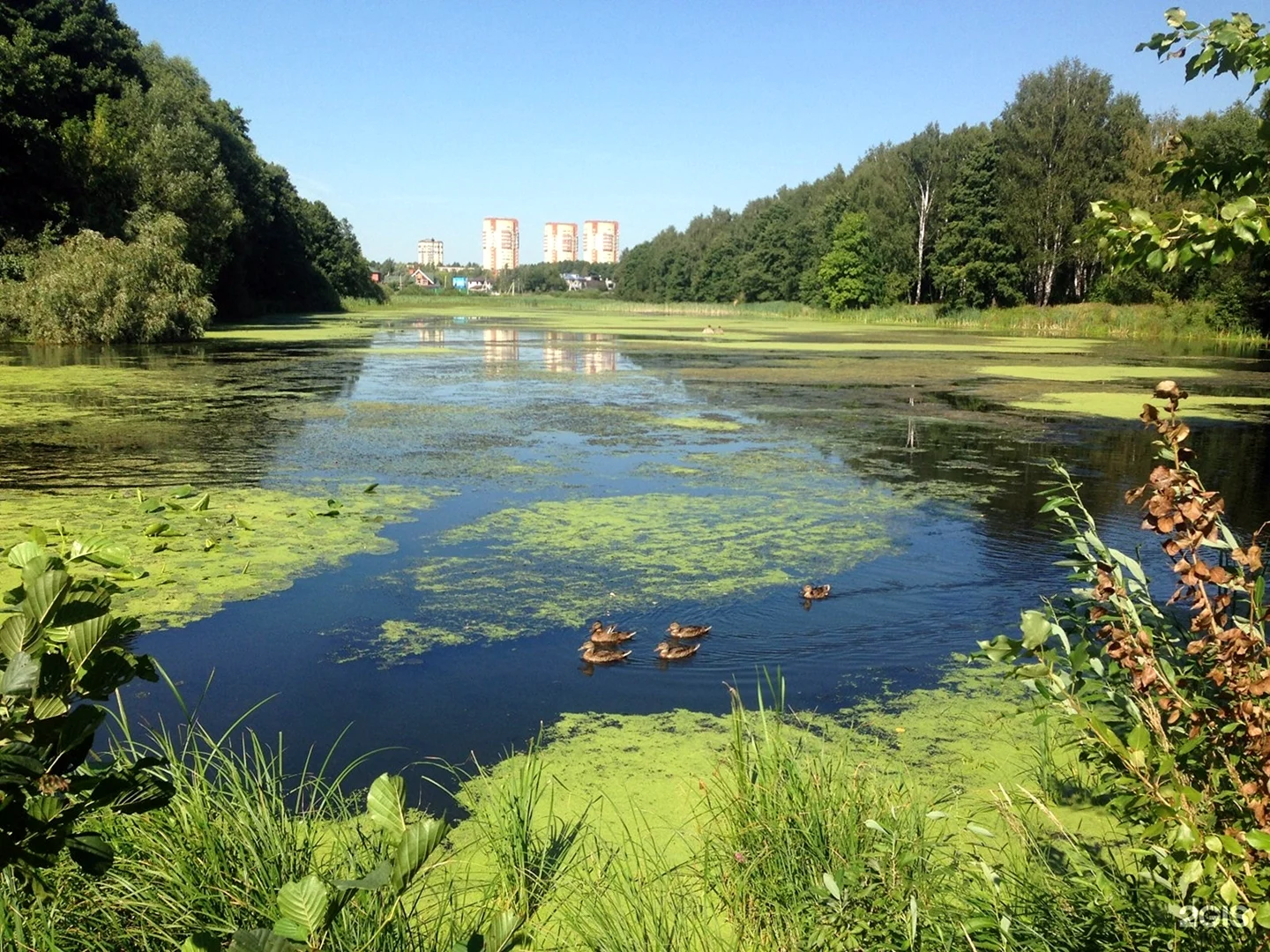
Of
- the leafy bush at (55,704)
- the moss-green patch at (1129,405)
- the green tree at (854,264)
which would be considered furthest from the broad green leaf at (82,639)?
the green tree at (854,264)

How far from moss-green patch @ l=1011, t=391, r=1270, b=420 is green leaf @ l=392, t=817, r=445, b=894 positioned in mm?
12492

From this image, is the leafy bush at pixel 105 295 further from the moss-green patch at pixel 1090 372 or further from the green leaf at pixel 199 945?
the green leaf at pixel 199 945

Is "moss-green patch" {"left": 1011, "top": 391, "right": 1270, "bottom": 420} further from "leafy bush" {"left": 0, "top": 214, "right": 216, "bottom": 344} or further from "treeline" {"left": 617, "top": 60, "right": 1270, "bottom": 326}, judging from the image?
"leafy bush" {"left": 0, "top": 214, "right": 216, "bottom": 344}

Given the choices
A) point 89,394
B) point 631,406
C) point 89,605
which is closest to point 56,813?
point 89,605

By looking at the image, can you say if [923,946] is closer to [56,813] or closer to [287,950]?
[287,950]

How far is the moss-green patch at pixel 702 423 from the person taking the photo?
36.8 ft

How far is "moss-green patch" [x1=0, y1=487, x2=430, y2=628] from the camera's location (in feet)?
17.0

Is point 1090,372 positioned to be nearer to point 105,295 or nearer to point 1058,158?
point 105,295

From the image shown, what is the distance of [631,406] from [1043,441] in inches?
206

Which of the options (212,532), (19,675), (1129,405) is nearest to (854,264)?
(1129,405)

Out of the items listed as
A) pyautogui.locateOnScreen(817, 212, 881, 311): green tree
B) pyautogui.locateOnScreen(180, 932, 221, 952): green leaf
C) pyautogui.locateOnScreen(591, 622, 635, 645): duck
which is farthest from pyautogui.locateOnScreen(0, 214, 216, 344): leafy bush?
pyautogui.locateOnScreen(817, 212, 881, 311): green tree

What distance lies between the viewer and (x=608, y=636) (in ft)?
14.6

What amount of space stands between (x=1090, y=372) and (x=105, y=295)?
20.4 meters

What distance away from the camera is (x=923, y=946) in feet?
6.12
